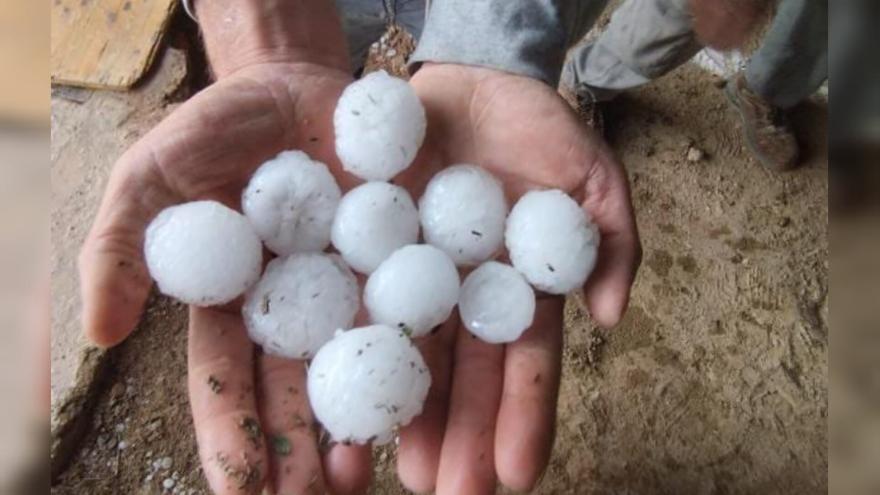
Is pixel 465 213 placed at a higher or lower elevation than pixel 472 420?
higher

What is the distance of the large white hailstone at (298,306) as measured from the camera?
0.95 m

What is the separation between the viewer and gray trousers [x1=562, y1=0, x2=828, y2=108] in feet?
4.68

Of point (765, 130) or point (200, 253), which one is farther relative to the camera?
point (765, 130)

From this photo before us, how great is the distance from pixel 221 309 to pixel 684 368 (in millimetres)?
941

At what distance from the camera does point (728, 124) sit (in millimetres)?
1830

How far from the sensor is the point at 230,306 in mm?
980

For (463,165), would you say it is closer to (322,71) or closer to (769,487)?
(322,71)

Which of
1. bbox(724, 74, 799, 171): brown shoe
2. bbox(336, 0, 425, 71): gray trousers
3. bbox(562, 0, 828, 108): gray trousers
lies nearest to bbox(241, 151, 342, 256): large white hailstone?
bbox(336, 0, 425, 71): gray trousers

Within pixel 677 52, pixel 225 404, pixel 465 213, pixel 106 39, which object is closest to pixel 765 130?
pixel 677 52

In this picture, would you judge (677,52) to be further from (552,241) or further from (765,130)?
(552,241)

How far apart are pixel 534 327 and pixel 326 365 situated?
266mm

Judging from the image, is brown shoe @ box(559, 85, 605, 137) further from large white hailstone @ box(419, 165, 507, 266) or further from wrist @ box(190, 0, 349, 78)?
large white hailstone @ box(419, 165, 507, 266)

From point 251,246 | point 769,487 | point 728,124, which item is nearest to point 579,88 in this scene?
point 728,124

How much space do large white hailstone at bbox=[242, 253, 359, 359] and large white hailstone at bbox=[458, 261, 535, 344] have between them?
5.8 inches
